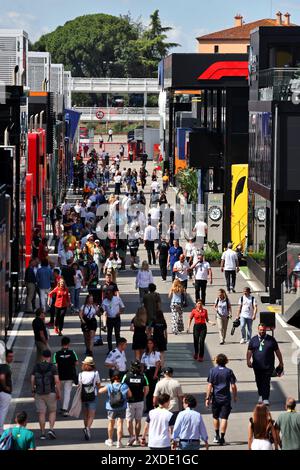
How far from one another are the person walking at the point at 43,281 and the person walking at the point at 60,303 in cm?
224

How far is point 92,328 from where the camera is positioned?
2766cm

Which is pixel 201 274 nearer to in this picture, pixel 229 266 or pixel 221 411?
pixel 229 266

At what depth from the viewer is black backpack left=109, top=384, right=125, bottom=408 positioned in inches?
826

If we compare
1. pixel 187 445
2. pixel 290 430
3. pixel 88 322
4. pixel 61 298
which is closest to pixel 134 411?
pixel 187 445

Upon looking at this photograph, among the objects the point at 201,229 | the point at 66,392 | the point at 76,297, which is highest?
the point at 201,229

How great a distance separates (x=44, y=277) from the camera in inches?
1281

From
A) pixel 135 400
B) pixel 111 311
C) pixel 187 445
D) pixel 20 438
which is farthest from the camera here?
pixel 111 311

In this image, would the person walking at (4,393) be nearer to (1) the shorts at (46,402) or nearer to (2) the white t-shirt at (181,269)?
(1) the shorts at (46,402)

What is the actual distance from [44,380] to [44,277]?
11.2 m

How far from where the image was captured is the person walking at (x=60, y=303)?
29688mm

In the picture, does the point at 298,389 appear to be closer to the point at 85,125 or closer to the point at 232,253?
the point at 232,253

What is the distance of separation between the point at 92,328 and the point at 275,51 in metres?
14.9

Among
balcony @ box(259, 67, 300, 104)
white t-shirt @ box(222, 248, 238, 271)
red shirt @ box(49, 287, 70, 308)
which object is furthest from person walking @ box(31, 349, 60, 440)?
balcony @ box(259, 67, 300, 104)
